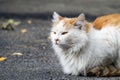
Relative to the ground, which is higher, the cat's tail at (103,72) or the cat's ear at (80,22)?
the cat's ear at (80,22)

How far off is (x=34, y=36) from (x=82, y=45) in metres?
5.59

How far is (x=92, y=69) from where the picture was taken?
7613mm

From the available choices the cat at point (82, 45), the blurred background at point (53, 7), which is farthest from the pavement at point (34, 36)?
the cat at point (82, 45)

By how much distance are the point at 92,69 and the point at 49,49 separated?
327 centimetres

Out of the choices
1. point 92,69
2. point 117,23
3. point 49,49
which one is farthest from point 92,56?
point 49,49

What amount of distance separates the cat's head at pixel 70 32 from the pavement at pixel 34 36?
0.54 metres


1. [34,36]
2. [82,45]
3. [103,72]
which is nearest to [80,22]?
[82,45]

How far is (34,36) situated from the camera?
1305 cm

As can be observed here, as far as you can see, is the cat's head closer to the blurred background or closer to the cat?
the cat

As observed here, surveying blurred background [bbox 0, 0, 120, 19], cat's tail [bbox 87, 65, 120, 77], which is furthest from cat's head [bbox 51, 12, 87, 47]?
blurred background [bbox 0, 0, 120, 19]

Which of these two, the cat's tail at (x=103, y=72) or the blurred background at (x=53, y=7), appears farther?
the blurred background at (x=53, y=7)

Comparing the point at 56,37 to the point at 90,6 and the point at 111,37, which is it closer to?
the point at 111,37

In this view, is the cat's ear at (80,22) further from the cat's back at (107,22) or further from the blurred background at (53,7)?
the blurred background at (53,7)

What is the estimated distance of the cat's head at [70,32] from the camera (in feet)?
24.7
